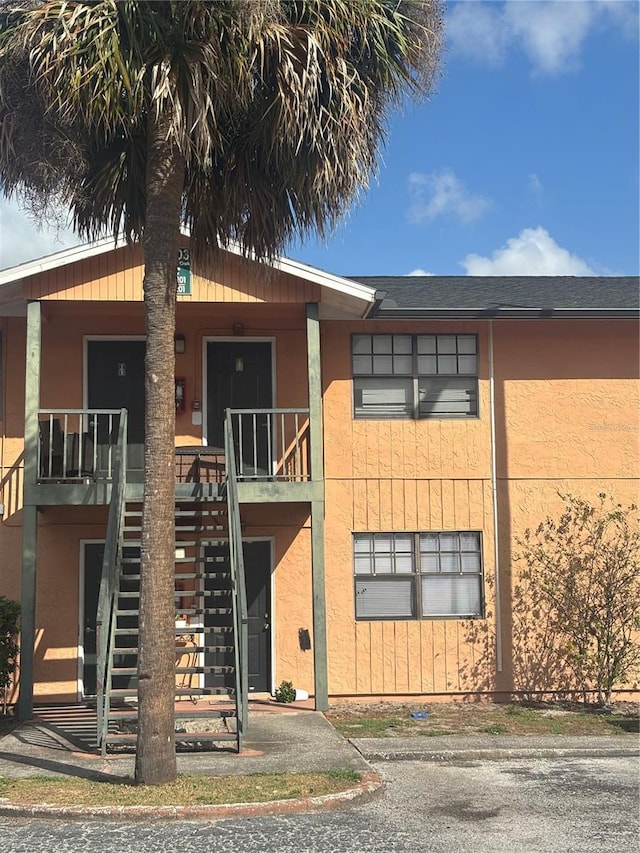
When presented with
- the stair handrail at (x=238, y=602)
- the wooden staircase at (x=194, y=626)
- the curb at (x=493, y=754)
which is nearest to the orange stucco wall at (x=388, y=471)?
the wooden staircase at (x=194, y=626)

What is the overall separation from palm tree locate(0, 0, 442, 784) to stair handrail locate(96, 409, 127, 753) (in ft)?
5.54

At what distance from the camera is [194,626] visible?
12711mm

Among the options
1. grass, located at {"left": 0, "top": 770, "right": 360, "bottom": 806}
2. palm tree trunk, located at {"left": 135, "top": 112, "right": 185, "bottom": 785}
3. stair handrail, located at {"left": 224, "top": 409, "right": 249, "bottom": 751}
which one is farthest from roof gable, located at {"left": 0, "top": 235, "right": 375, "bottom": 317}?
grass, located at {"left": 0, "top": 770, "right": 360, "bottom": 806}

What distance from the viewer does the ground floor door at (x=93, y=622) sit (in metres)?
12.8

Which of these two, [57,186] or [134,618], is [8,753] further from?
[57,186]

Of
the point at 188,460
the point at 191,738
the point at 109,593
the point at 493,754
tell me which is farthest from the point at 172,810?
the point at 188,460

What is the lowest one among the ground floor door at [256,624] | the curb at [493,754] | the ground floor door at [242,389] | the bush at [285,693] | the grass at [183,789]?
the curb at [493,754]

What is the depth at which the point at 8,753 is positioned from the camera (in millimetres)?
9430

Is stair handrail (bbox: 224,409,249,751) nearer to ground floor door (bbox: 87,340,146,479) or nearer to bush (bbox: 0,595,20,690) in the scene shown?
ground floor door (bbox: 87,340,146,479)

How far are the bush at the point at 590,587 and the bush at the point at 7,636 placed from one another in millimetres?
6741

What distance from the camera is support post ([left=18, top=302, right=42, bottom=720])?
11.5m

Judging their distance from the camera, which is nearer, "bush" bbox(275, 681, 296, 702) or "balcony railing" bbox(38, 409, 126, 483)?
"balcony railing" bbox(38, 409, 126, 483)

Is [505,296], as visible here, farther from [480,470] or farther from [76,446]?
[76,446]

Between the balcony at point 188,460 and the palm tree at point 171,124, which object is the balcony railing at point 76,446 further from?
the palm tree at point 171,124
